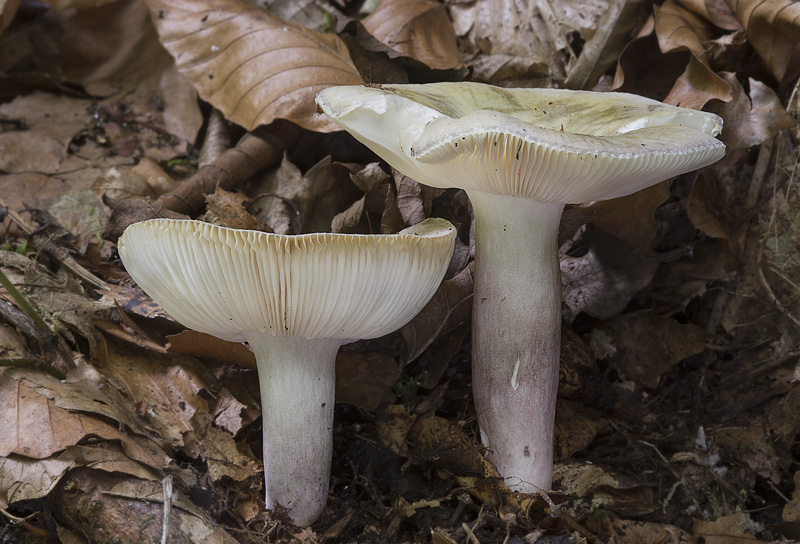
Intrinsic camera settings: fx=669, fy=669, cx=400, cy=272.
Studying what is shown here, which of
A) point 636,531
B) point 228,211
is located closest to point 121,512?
point 228,211

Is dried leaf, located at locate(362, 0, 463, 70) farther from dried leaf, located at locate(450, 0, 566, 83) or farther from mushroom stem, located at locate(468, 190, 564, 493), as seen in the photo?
mushroom stem, located at locate(468, 190, 564, 493)

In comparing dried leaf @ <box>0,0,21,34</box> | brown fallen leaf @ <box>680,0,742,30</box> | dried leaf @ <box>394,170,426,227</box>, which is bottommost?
dried leaf @ <box>394,170,426,227</box>

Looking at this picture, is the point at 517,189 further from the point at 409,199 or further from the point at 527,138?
the point at 409,199

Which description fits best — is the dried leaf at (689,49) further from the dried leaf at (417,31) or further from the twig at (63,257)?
the twig at (63,257)

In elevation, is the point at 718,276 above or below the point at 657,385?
above

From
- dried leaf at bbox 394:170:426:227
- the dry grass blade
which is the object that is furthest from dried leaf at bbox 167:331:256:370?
the dry grass blade

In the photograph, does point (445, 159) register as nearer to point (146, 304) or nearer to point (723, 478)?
point (146, 304)

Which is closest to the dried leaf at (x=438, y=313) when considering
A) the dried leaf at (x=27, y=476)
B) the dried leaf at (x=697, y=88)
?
the dried leaf at (x=697, y=88)

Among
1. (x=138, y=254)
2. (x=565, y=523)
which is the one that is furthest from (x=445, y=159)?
(x=565, y=523)
